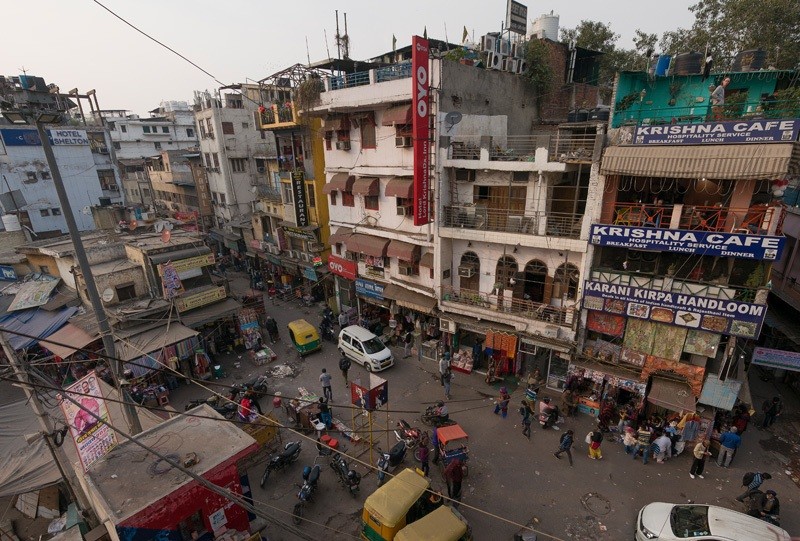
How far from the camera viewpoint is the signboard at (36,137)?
3075 cm


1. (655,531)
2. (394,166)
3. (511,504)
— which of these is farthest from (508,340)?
(394,166)

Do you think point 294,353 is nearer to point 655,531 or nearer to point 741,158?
point 655,531

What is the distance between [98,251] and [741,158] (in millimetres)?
29367

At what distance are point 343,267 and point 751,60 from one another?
859 inches

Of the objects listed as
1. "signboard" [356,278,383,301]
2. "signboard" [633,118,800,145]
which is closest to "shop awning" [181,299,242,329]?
"signboard" [356,278,383,301]

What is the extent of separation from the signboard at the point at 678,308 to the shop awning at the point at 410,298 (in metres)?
7.55

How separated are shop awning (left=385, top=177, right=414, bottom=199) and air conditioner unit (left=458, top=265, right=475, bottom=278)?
4422 millimetres

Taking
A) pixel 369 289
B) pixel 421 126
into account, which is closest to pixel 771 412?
pixel 421 126

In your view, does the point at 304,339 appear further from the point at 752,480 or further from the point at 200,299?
the point at 752,480

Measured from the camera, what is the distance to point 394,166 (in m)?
20.2

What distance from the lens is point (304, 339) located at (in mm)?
21547

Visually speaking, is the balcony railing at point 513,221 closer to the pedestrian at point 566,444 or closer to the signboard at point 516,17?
the pedestrian at point 566,444

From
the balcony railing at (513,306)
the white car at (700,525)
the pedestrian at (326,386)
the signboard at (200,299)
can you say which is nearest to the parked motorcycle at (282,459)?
the pedestrian at (326,386)

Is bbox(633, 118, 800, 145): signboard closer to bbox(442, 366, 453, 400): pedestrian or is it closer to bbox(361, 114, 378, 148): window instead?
bbox(442, 366, 453, 400): pedestrian
